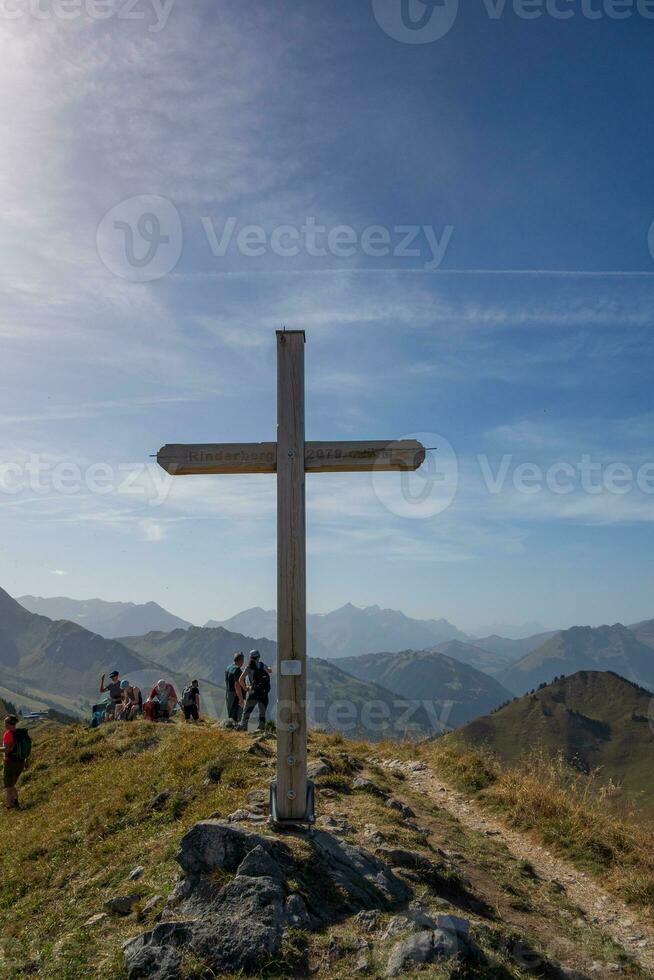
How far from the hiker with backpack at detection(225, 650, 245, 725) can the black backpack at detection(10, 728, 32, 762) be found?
5046 millimetres

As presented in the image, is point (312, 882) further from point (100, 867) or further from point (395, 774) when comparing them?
point (395, 774)

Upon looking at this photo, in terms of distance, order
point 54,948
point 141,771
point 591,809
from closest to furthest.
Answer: point 54,948 < point 591,809 < point 141,771

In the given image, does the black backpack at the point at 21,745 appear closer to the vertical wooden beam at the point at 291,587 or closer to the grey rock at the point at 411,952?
the vertical wooden beam at the point at 291,587

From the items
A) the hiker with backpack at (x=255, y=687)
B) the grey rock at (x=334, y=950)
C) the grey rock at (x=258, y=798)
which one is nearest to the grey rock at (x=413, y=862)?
the grey rock at (x=258, y=798)

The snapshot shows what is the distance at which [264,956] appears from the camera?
19.2ft

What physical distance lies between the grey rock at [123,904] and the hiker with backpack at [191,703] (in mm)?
→ 12522

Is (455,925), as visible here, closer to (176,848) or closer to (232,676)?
(176,848)

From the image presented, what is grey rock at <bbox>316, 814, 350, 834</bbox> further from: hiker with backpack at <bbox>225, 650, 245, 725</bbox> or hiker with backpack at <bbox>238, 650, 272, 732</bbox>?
hiker with backpack at <bbox>225, 650, 245, 725</bbox>

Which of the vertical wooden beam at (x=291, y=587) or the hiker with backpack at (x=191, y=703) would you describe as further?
the hiker with backpack at (x=191, y=703)

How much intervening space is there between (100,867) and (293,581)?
4.90 meters

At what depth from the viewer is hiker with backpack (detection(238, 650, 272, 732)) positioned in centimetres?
1602

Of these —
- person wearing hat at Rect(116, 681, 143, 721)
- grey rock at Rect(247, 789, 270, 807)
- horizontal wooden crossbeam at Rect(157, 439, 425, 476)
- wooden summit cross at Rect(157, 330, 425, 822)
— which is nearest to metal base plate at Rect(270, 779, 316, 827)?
wooden summit cross at Rect(157, 330, 425, 822)

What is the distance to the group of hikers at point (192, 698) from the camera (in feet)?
52.9

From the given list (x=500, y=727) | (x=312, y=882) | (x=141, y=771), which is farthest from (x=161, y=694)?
(x=500, y=727)
